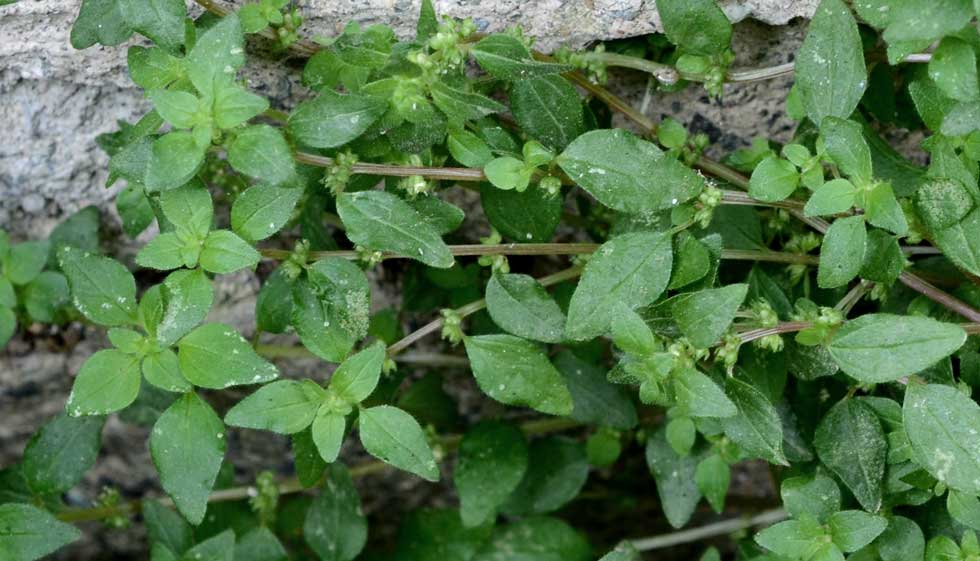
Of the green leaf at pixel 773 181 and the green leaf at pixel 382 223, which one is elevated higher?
the green leaf at pixel 773 181

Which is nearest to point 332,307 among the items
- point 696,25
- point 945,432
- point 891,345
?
point 696,25

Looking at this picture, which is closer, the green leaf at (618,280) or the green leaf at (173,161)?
the green leaf at (173,161)

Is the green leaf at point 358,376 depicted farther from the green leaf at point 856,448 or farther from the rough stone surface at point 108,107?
the green leaf at point 856,448

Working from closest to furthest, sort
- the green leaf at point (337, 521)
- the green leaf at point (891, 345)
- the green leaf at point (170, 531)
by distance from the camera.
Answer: the green leaf at point (891, 345) < the green leaf at point (170, 531) < the green leaf at point (337, 521)

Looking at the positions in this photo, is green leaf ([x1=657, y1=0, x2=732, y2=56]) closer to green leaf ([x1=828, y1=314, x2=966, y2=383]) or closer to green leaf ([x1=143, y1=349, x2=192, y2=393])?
green leaf ([x1=828, y1=314, x2=966, y2=383])

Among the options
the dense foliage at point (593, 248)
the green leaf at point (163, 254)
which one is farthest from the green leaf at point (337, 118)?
the green leaf at point (163, 254)

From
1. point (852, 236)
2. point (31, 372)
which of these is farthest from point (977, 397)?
point (31, 372)

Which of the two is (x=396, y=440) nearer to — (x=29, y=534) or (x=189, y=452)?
(x=189, y=452)
